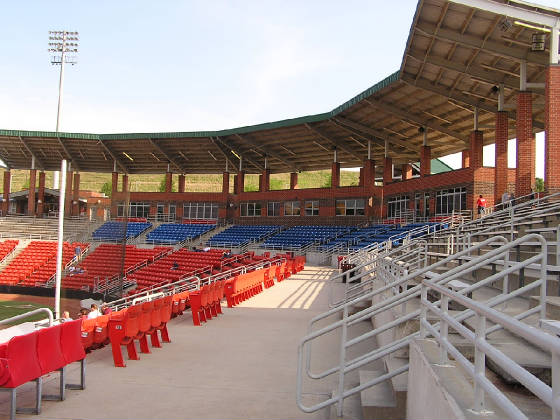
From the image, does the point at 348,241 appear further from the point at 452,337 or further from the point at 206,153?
the point at 452,337

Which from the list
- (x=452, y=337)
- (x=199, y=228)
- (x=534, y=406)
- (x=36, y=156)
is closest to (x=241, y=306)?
(x=452, y=337)

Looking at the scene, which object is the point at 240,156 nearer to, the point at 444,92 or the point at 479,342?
the point at 444,92

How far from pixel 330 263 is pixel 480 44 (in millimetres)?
16319

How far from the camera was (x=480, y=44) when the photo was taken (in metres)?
20.5

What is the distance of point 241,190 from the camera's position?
4775cm

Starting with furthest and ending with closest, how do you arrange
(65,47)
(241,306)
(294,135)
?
(65,47) < (294,135) < (241,306)

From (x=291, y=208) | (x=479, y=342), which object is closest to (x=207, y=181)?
(x=291, y=208)

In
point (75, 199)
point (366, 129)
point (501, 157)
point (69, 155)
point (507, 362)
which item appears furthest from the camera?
point (75, 199)

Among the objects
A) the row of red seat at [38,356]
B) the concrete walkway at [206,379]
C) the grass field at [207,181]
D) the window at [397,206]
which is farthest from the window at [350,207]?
the grass field at [207,181]

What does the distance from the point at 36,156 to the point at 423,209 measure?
38.0 m

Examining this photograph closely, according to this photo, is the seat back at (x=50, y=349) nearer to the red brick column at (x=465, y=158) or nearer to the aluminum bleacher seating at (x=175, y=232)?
the red brick column at (x=465, y=158)

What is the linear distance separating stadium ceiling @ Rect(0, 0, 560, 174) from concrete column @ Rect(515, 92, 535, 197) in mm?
780

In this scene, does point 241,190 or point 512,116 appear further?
point 241,190

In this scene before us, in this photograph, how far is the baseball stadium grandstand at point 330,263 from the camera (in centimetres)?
482
